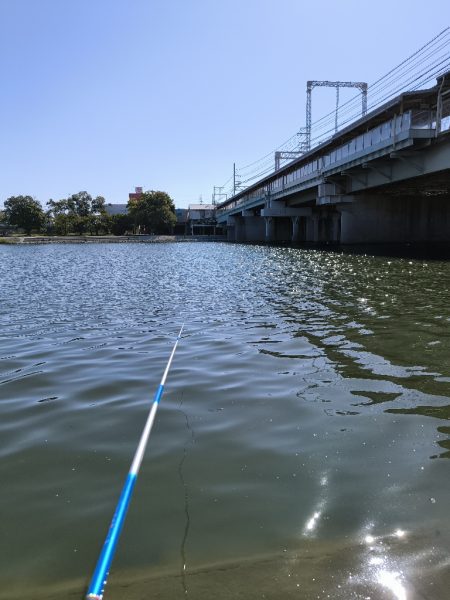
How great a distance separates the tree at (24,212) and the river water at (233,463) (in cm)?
13715

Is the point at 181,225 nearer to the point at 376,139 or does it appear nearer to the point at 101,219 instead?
the point at 101,219

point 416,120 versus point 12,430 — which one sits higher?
point 416,120

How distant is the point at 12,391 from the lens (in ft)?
21.0

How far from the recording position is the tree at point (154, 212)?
13288 cm

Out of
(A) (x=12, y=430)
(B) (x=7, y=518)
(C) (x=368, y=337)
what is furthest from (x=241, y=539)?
(C) (x=368, y=337)

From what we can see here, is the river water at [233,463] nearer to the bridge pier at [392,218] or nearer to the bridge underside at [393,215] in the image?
the bridge underside at [393,215]

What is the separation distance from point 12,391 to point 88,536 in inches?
145

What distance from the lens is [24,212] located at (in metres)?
135

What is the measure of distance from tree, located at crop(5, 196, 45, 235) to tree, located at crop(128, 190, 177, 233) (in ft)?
84.9

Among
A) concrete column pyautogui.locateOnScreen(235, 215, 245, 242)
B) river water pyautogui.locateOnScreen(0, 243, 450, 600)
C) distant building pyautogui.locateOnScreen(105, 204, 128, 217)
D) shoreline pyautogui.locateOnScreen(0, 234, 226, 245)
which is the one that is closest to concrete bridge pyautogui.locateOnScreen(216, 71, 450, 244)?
river water pyautogui.locateOnScreen(0, 243, 450, 600)

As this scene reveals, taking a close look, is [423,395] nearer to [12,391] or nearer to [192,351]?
[192,351]

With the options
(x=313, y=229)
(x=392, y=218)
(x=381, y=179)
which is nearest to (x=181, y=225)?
(x=313, y=229)

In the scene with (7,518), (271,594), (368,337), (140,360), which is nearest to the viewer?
(271,594)

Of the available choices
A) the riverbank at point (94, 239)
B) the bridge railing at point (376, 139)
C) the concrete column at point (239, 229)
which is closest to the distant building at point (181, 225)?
the riverbank at point (94, 239)
